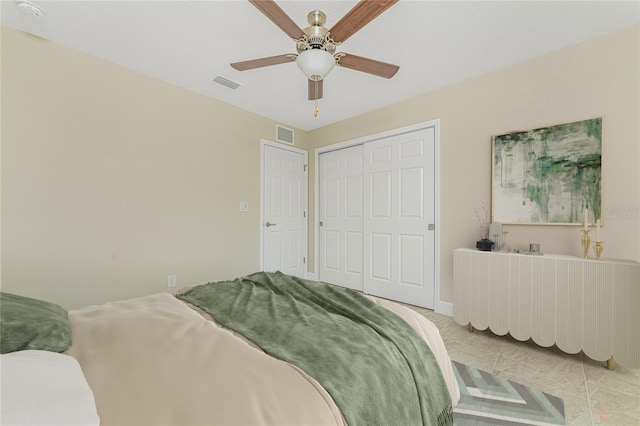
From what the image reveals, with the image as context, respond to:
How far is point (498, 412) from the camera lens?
148 cm

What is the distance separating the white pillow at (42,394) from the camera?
0.45 m

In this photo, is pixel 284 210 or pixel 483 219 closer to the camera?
pixel 483 219

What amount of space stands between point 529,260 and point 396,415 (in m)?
1.97

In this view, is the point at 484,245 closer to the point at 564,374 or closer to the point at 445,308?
the point at 445,308

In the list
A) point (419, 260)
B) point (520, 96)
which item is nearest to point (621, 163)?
point (520, 96)

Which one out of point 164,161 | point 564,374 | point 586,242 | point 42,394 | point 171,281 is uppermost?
point 164,161

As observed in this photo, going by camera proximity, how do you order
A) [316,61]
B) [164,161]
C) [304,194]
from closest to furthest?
[316,61] < [164,161] < [304,194]

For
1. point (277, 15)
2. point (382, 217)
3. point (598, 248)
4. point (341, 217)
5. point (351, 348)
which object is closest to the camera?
point (351, 348)

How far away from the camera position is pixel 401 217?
3311mm

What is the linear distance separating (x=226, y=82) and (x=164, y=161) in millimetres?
1069

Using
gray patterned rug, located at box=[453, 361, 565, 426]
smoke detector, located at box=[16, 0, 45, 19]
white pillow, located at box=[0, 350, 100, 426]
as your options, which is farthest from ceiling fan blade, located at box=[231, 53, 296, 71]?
gray patterned rug, located at box=[453, 361, 565, 426]

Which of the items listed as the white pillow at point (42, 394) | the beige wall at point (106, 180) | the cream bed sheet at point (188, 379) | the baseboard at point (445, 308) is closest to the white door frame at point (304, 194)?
the beige wall at point (106, 180)

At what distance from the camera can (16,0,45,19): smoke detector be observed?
1.81 meters

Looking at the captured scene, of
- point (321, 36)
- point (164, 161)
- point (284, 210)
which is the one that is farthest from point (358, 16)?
point (284, 210)
